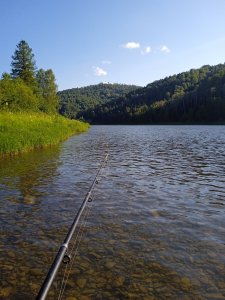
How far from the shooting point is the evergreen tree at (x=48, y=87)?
288ft

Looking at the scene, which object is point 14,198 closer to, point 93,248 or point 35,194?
point 35,194

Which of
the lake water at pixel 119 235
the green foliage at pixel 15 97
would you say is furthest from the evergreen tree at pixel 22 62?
the lake water at pixel 119 235

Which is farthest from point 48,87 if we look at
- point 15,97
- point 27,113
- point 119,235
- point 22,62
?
point 119,235

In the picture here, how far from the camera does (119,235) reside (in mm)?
8852

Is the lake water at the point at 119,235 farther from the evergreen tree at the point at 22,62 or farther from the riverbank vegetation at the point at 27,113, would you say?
the evergreen tree at the point at 22,62

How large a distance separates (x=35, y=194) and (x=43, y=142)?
59.4 feet

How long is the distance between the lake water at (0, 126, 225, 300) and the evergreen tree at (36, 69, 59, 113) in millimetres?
73031

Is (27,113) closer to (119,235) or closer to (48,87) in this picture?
(119,235)

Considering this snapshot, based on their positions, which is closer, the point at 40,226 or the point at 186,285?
the point at 186,285

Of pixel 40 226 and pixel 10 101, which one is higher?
pixel 10 101

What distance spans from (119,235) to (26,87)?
57290mm

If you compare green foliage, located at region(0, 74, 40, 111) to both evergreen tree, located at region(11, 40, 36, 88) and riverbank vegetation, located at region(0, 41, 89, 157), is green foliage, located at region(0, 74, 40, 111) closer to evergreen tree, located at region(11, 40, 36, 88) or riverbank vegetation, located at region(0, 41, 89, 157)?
riverbank vegetation, located at region(0, 41, 89, 157)

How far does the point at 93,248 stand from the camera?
7.99m

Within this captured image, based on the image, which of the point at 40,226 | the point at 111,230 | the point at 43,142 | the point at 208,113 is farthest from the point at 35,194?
the point at 208,113
